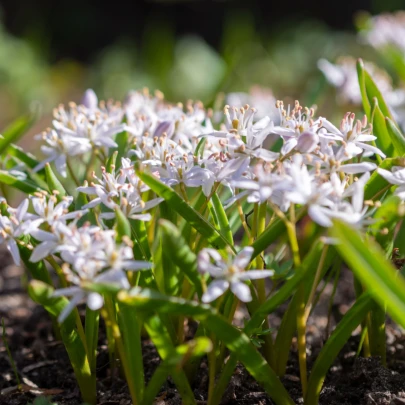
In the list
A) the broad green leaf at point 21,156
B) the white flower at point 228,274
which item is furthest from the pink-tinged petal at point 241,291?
the broad green leaf at point 21,156

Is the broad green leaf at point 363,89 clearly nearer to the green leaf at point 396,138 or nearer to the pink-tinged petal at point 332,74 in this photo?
the green leaf at point 396,138

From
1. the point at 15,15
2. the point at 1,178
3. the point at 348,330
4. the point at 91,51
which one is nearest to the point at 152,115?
the point at 1,178

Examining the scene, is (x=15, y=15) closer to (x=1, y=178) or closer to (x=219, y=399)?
(x=1, y=178)

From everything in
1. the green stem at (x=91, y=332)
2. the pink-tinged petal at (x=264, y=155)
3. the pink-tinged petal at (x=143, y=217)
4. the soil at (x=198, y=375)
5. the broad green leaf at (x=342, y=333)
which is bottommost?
the soil at (x=198, y=375)

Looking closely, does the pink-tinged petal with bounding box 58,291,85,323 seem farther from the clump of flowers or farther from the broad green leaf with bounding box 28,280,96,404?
the broad green leaf with bounding box 28,280,96,404

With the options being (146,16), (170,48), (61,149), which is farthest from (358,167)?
(146,16)

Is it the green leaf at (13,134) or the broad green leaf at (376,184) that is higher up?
the broad green leaf at (376,184)
